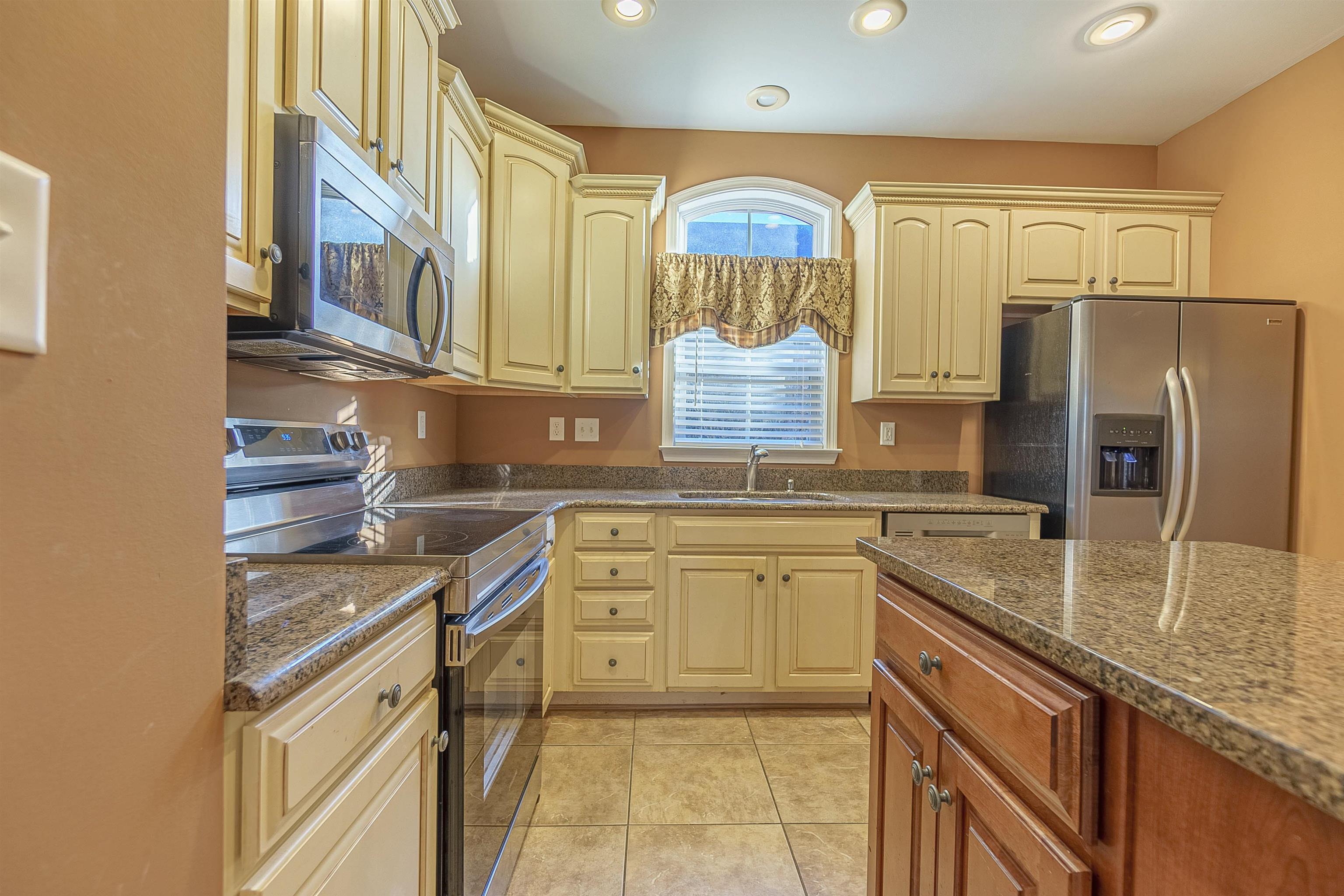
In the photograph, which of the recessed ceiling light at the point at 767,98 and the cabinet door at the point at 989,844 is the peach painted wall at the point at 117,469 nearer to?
the cabinet door at the point at 989,844

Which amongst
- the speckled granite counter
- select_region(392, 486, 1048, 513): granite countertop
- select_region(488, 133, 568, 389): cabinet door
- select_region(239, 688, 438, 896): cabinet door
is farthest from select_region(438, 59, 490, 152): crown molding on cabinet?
select_region(239, 688, 438, 896): cabinet door

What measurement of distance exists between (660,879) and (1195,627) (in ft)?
4.62

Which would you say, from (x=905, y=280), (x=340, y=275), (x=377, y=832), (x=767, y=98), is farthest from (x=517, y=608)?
(x=767, y=98)

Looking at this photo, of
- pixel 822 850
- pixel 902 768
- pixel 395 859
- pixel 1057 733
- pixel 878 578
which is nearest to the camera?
pixel 1057 733

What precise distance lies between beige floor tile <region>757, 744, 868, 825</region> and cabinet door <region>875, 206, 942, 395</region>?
1597 mm

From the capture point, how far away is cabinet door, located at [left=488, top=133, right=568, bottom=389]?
239 centimetres

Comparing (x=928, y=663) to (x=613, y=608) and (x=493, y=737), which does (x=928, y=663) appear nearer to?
(x=493, y=737)

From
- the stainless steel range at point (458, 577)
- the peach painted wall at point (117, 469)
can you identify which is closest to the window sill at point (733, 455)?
the stainless steel range at point (458, 577)

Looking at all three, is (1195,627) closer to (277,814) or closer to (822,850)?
(277,814)

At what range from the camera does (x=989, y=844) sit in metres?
0.74

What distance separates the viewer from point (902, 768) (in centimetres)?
102

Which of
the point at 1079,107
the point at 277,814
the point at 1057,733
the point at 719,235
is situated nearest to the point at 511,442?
the point at 719,235

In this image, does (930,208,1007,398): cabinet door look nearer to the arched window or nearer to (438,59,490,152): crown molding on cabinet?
the arched window

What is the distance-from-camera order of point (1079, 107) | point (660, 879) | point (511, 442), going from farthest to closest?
point (511, 442) → point (1079, 107) → point (660, 879)
